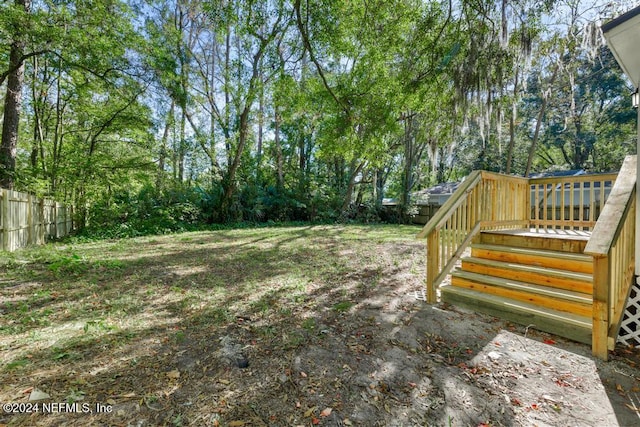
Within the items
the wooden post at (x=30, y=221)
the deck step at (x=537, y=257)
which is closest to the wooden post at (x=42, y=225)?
the wooden post at (x=30, y=221)

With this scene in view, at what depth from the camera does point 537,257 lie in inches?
129

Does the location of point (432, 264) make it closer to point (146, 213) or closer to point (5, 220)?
point (5, 220)

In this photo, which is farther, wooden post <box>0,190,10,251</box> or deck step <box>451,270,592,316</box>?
wooden post <box>0,190,10,251</box>

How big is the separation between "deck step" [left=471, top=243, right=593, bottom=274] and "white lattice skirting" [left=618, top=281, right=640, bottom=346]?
0.37 m

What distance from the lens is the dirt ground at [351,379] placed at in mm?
1600

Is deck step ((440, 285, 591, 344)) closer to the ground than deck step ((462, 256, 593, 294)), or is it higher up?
closer to the ground

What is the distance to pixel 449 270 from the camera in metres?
3.48

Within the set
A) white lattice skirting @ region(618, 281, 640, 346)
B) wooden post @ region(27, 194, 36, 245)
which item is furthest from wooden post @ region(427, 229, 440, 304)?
wooden post @ region(27, 194, 36, 245)

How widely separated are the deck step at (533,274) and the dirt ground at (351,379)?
0.67 meters

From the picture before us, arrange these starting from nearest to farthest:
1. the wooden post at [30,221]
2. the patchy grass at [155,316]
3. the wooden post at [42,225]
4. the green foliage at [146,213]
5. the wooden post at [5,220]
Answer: the patchy grass at [155,316]
the wooden post at [5,220]
the wooden post at [30,221]
the wooden post at [42,225]
the green foliage at [146,213]

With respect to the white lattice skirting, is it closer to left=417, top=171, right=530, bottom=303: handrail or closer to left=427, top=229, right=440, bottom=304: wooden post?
left=417, top=171, right=530, bottom=303: handrail

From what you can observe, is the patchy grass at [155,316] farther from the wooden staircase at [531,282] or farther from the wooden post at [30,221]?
the wooden post at [30,221]

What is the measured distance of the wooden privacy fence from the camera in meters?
5.36

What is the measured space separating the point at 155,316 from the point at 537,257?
4.35m
